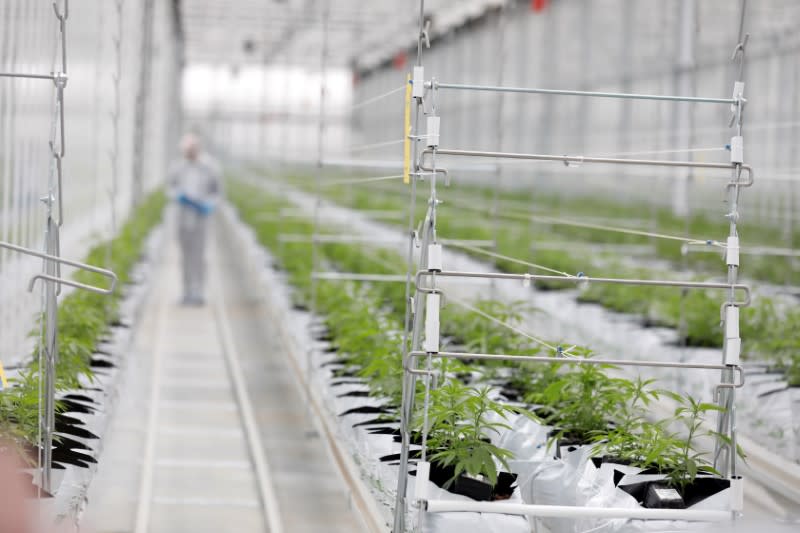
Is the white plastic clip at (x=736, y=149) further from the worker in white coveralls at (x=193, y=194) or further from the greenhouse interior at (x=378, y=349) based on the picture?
the worker in white coveralls at (x=193, y=194)

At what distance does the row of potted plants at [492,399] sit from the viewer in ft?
11.8

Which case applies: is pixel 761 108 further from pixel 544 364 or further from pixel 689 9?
pixel 544 364

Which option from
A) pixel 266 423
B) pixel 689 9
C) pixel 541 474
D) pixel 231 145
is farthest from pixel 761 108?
pixel 231 145

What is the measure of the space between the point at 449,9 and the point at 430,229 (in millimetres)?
17027

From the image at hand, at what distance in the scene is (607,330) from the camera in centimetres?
715

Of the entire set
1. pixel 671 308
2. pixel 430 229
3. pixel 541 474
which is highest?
pixel 430 229

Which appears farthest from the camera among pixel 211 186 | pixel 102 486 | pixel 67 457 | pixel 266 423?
pixel 211 186

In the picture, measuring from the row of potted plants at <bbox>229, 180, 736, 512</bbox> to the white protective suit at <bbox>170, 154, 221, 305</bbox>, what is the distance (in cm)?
340

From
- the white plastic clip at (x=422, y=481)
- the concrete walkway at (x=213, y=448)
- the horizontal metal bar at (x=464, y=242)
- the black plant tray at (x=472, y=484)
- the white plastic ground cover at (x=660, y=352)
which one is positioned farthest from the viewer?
the white plastic ground cover at (x=660, y=352)

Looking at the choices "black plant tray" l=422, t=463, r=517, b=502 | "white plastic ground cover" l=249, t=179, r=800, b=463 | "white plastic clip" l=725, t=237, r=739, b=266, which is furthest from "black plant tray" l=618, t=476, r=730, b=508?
"white plastic clip" l=725, t=237, r=739, b=266

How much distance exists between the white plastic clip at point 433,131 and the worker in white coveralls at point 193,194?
22.8 feet

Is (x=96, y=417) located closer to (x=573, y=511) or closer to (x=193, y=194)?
(x=573, y=511)

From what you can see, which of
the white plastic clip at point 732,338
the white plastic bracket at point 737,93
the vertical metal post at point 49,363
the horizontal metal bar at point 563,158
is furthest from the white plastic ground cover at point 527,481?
the white plastic bracket at point 737,93

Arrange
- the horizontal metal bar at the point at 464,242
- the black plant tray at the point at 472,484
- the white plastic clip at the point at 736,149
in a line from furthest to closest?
1. the horizontal metal bar at the point at 464,242
2. the white plastic clip at the point at 736,149
3. the black plant tray at the point at 472,484
